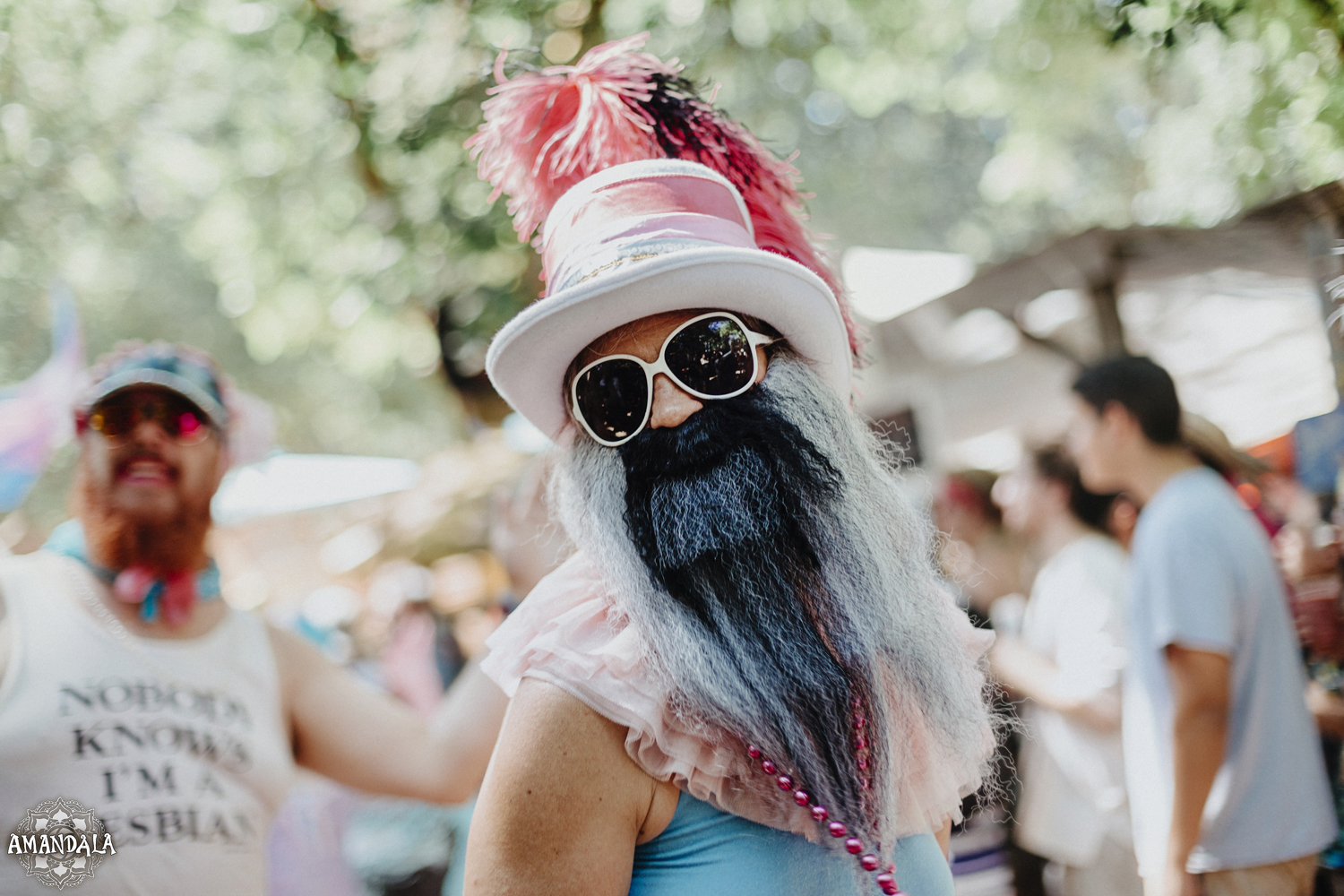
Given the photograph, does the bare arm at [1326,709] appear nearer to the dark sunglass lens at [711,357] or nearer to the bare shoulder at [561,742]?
the dark sunglass lens at [711,357]

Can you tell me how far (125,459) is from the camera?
6.63 feet

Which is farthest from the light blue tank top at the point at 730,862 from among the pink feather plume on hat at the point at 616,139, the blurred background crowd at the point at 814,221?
the pink feather plume on hat at the point at 616,139

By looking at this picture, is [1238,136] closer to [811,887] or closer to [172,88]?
[811,887]

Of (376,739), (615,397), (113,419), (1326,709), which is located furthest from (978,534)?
(113,419)

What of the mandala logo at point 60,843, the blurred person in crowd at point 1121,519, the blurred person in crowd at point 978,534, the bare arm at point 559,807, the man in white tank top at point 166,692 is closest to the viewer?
the bare arm at point 559,807

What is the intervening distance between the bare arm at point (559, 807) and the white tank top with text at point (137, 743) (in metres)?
0.92

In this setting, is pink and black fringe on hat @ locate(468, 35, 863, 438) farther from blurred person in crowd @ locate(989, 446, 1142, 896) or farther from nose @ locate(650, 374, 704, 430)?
blurred person in crowd @ locate(989, 446, 1142, 896)

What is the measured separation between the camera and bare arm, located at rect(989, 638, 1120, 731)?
2.92 meters

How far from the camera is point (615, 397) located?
4.80ft

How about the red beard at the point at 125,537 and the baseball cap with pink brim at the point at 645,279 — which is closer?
the baseball cap with pink brim at the point at 645,279

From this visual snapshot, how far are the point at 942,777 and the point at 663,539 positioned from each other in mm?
591

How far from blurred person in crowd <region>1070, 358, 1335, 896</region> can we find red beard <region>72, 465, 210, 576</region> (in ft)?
7.70

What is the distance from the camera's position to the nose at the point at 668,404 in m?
1.44

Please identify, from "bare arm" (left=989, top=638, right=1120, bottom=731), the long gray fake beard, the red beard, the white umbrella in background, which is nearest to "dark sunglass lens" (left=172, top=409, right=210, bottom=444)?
the red beard
